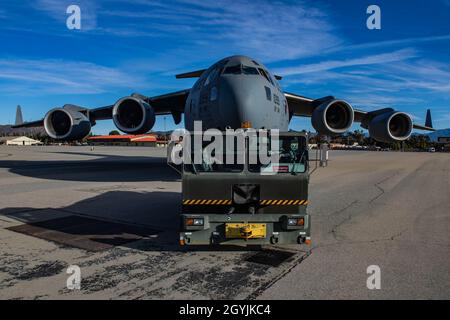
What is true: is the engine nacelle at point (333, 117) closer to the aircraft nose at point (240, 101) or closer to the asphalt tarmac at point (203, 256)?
the asphalt tarmac at point (203, 256)

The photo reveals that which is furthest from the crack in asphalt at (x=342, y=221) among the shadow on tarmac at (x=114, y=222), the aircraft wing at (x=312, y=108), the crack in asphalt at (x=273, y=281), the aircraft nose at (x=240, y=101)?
the aircraft wing at (x=312, y=108)

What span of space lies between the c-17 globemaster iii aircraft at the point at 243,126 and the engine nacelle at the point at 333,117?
1.8 inches

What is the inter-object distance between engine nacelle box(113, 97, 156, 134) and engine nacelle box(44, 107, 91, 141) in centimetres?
343

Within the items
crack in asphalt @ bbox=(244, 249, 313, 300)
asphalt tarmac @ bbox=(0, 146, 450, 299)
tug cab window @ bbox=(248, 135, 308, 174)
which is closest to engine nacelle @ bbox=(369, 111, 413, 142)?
asphalt tarmac @ bbox=(0, 146, 450, 299)

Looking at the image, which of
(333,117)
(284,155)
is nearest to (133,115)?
(333,117)

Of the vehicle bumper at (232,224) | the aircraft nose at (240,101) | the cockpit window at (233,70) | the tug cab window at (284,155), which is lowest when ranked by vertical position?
the vehicle bumper at (232,224)

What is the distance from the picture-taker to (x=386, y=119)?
18.5 meters

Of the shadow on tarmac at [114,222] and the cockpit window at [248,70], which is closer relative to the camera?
the shadow on tarmac at [114,222]

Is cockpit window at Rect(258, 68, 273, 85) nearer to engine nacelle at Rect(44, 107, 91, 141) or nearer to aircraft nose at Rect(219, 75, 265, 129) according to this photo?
aircraft nose at Rect(219, 75, 265, 129)

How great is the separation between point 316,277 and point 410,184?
13783 mm

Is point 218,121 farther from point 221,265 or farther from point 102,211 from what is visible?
point 221,265

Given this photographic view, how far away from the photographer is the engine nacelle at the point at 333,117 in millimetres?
16406

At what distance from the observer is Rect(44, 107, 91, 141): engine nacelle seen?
63.9 feet
